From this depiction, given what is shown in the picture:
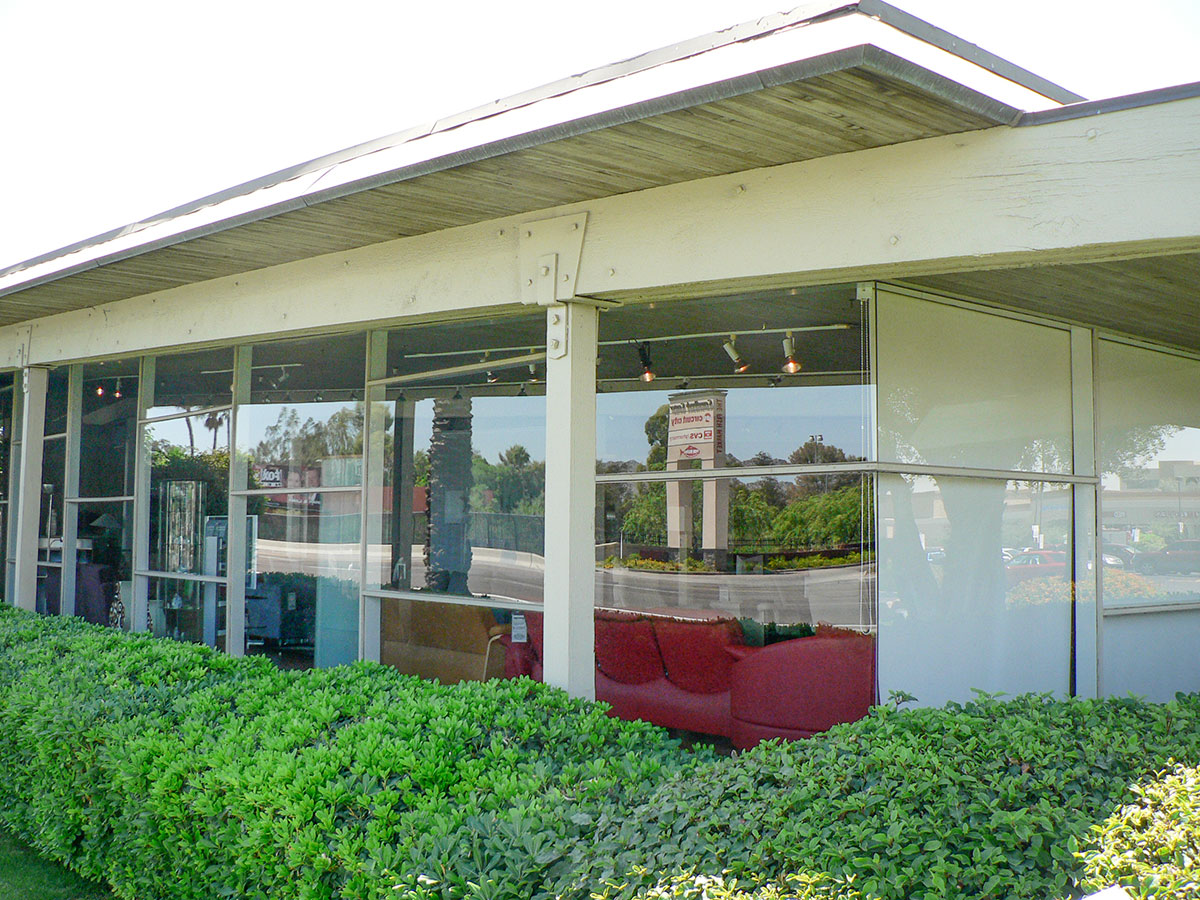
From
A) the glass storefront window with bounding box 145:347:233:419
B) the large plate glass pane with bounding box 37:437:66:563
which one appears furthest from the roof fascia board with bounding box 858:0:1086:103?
the large plate glass pane with bounding box 37:437:66:563

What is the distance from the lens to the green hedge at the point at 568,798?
2.62 meters

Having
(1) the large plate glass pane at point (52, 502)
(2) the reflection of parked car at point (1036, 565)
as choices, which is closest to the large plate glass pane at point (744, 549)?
(2) the reflection of parked car at point (1036, 565)

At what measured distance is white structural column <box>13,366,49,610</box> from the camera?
353 inches

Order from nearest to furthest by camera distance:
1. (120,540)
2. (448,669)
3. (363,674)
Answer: (363,674)
(448,669)
(120,540)

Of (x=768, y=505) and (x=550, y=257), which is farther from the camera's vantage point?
(x=768, y=505)

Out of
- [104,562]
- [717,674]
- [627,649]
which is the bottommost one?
[717,674]

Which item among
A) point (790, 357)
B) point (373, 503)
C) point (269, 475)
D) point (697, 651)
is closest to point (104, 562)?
point (269, 475)

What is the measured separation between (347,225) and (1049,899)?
448cm

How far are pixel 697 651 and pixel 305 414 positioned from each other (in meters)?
3.49

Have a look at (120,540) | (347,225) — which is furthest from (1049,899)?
(120,540)

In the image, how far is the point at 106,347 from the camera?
8.00 metres

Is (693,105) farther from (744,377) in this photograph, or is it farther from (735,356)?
(744,377)

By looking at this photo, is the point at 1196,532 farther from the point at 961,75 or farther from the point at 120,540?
the point at 120,540

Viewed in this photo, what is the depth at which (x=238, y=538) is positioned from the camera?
7734 mm
